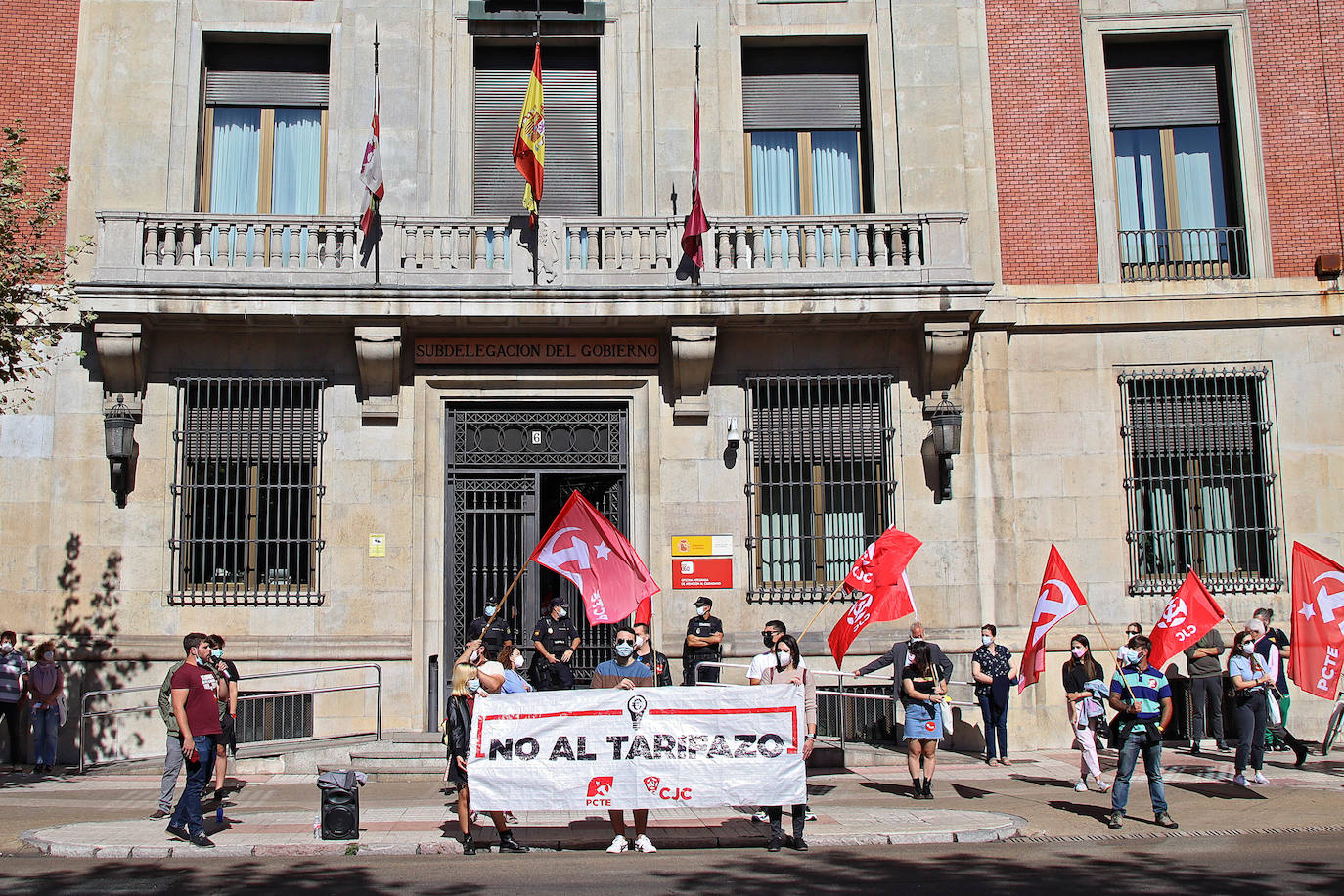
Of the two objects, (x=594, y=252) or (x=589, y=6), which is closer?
(x=594, y=252)

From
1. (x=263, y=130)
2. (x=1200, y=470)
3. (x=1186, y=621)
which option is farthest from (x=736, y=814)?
(x=263, y=130)

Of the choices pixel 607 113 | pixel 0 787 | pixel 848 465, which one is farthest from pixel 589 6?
pixel 0 787

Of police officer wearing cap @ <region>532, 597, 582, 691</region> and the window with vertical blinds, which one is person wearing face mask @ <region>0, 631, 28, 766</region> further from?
the window with vertical blinds

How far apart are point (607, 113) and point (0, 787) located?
11.4 metres

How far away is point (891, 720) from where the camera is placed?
15820mm

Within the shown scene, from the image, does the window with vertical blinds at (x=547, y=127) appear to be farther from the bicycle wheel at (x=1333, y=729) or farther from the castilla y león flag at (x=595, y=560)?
the bicycle wheel at (x=1333, y=729)

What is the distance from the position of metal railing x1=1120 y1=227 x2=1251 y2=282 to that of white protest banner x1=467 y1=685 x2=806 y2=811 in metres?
10.3

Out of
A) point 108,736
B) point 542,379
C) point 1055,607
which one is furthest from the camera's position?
point 542,379

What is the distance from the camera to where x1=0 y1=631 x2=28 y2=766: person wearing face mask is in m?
14.5

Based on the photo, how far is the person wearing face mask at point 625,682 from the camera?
10.2 m

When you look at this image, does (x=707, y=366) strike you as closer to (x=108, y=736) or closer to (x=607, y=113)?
(x=607, y=113)

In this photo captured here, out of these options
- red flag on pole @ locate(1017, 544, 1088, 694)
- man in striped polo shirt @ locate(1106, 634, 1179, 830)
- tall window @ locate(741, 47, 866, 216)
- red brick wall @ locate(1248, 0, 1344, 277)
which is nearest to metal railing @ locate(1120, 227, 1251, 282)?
red brick wall @ locate(1248, 0, 1344, 277)

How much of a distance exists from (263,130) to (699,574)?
9016mm

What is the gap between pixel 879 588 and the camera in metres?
13.4
